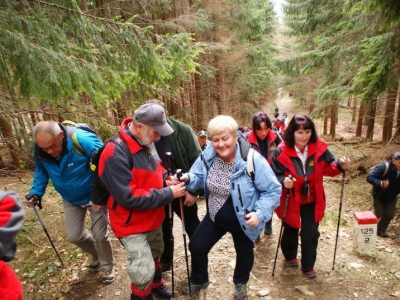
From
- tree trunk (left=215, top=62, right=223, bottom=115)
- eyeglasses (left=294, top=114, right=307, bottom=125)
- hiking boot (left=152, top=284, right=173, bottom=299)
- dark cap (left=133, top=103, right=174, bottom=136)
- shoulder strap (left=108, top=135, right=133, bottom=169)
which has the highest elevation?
tree trunk (left=215, top=62, right=223, bottom=115)

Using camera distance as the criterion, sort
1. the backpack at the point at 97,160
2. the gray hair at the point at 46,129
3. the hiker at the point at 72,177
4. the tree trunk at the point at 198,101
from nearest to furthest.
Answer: the backpack at the point at 97,160 < the gray hair at the point at 46,129 < the hiker at the point at 72,177 < the tree trunk at the point at 198,101

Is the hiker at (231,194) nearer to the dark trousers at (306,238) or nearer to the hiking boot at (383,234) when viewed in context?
the dark trousers at (306,238)

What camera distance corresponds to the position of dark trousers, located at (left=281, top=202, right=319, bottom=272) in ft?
12.2

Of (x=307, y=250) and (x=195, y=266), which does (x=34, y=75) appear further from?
(x=307, y=250)

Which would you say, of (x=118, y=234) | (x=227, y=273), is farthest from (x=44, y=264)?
(x=227, y=273)

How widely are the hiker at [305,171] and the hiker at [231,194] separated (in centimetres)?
84

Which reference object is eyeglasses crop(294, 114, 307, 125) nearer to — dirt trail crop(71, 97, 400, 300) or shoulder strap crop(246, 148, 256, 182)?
shoulder strap crop(246, 148, 256, 182)

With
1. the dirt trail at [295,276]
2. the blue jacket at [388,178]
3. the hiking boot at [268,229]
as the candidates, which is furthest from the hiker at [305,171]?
the blue jacket at [388,178]

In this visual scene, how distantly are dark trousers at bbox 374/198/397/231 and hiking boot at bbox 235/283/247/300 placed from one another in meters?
4.19

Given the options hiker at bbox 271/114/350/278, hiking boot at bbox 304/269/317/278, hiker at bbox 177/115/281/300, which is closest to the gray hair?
hiker at bbox 177/115/281/300

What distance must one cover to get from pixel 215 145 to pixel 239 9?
16.3 metres

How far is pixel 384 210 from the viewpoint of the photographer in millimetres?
5730

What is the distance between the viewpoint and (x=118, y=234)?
2.86m

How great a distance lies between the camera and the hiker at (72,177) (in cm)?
326
